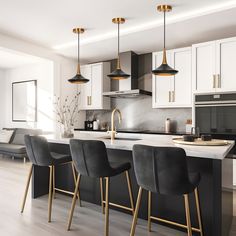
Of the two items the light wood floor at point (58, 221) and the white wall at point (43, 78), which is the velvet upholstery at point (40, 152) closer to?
the light wood floor at point (58, 221)

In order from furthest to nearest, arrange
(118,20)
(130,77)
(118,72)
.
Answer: (130,77), (118,20), (118,72)

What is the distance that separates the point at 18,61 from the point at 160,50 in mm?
4060

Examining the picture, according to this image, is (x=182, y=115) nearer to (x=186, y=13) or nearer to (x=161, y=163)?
(x=186, y=13)

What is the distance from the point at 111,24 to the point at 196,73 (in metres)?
1.67

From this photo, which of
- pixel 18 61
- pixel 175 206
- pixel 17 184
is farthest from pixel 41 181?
pixel 18 61

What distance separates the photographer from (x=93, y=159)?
7.05ft

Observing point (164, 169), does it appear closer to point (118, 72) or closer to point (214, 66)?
point (118, 72)

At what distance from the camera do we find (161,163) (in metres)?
1.70

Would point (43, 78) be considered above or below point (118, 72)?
above

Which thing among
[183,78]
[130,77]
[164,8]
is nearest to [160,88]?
[183,78]

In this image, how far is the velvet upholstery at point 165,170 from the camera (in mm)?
1671

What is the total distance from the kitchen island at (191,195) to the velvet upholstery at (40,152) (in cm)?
23

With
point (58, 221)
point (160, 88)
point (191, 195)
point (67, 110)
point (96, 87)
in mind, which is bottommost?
point (58, 221)

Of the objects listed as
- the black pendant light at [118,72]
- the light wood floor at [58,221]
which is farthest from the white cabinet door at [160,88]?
the light wood floor at [58,221]
